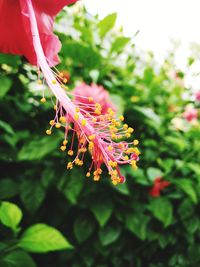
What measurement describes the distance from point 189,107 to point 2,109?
159 cm

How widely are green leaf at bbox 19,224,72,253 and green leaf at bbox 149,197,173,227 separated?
0.63 meters

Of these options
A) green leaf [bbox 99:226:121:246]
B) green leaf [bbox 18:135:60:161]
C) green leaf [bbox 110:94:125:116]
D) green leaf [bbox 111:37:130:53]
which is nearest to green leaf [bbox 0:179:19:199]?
green leaf [bbox 18:135:60:161]

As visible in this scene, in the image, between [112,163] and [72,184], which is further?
[72,184]

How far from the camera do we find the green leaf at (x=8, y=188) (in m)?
1.41

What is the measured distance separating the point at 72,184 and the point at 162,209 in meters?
0.49

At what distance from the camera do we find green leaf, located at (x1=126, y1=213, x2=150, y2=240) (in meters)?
1.57

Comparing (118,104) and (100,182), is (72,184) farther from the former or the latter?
(118,104)

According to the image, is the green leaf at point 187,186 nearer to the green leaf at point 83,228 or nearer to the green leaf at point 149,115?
the green leaf at point 149,115

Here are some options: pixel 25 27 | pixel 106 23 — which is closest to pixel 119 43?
pixel 106 23

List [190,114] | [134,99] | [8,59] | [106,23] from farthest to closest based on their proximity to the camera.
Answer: [190,114] < [134,99] < [106,23] < [8,59]

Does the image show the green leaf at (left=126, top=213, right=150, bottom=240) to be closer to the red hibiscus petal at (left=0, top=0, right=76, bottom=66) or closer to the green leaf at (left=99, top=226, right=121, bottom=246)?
the green leaf at (left=99, top=226, right=121, bottom=246)

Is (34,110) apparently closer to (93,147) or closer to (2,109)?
(2,109)

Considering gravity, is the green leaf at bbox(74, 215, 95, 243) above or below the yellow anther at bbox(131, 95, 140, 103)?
below

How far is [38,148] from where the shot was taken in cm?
145
